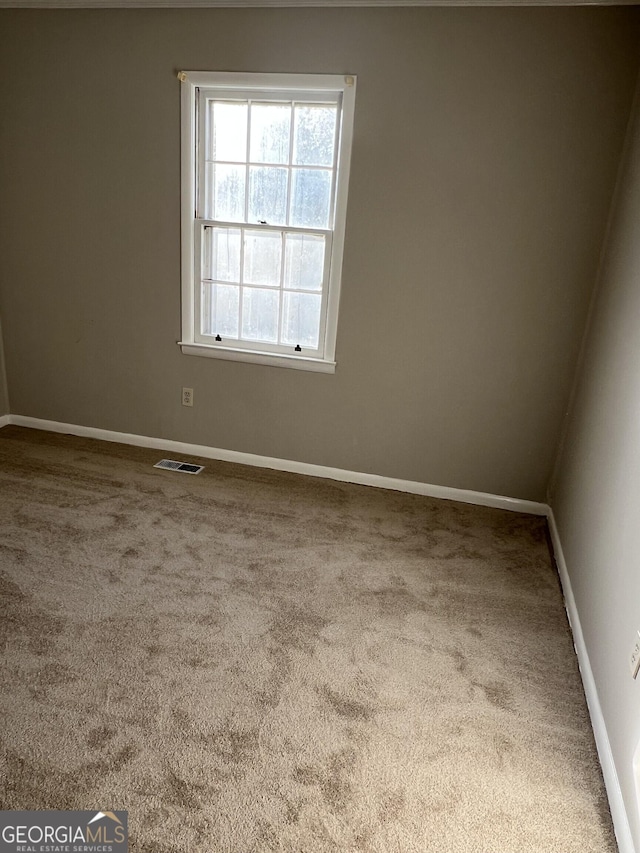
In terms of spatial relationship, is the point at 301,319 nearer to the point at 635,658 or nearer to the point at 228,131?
the point at 228,131

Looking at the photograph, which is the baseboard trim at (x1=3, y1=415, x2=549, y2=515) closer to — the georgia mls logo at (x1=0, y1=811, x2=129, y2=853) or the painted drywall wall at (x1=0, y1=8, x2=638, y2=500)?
the painted drywall wall at (x1=0, y1=8, x2=638, y2=500)

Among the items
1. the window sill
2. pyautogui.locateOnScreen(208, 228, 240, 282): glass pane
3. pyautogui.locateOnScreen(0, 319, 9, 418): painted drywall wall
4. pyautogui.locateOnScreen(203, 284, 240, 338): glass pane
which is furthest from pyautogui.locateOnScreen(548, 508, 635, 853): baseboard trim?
pyautogui.locateOnScreen(0, 319, 9, 418): painted drywall wall

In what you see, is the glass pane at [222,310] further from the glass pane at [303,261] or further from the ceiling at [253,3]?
the ceiling at [253,3]

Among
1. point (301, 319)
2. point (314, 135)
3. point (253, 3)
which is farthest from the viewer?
point (301, 319)

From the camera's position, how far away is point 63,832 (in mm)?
1396

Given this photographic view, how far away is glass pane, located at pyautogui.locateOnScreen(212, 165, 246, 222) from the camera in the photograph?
3160 millimetres

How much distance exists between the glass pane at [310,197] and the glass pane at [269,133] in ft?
0.45

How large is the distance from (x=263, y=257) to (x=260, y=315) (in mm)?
337

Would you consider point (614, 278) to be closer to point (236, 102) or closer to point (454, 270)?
point (454, 270)

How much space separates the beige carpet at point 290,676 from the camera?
1.48m

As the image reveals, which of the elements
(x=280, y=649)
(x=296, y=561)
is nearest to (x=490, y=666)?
(x=280, y=649)

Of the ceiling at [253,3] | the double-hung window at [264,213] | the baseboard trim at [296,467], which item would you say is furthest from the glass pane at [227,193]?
the baseboard trim at [296,467]

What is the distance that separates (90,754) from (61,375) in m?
2.77

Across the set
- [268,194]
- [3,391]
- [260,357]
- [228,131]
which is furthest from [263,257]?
[3,391]
